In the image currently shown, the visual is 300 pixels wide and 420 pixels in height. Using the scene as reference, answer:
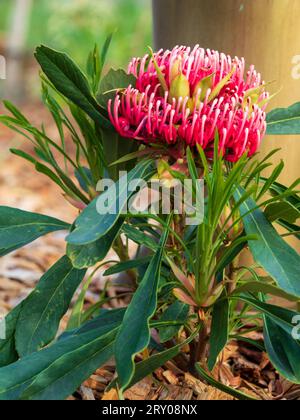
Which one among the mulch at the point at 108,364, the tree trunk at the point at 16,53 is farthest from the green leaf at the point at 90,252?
the tree trunk at the point at 16,53

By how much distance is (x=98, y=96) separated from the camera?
1094 mm

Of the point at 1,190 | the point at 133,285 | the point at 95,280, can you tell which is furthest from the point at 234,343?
the point at 1,190

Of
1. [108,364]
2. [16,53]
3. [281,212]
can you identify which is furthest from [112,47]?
[281,212]

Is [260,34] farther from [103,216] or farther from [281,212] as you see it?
[103,216]

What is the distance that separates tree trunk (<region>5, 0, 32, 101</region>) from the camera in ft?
13.6

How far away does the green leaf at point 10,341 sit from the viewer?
1203 mm

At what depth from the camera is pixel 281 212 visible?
1046 mm

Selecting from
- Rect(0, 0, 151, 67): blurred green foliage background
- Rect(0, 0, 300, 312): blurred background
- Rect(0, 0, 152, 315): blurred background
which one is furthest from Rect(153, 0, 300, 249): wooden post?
Rect(0, 0, 151, 67): blurred green foliage background

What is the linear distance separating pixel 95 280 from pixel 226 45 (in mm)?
766

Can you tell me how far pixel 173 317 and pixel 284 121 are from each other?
1.23 feet

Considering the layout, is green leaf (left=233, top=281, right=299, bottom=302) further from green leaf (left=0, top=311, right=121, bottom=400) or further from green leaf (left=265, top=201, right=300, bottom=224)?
green leaf (left=0, top=311, right=121, bottom=400)

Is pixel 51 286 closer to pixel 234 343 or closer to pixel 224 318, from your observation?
pixel 224 318

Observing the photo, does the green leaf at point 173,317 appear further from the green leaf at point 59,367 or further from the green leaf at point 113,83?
the green leaf at point 113,83

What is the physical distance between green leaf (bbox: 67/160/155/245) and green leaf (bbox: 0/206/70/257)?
0.76 feet
